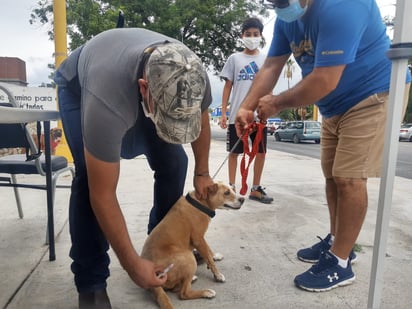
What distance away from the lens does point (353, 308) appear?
65.8 inches

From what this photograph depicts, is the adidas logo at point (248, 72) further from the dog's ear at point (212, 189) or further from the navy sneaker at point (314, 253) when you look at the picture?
the navy sneaker at point (314, 253)

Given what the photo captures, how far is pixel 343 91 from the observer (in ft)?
5.99

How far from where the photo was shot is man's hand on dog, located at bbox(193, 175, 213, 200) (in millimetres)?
2035

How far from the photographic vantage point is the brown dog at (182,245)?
67.8 inches

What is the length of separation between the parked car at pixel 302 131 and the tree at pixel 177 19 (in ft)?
18.9

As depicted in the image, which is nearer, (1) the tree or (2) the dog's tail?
(2) the dog's tail

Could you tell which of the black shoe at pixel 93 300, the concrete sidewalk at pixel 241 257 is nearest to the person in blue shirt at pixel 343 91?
the concrete sidewalk at pixel 241 257

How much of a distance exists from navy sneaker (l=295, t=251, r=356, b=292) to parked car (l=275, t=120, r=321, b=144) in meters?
18.3

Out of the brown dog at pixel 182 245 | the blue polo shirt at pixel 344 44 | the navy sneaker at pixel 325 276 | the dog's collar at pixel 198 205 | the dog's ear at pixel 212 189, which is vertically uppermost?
the blue polo shirt at pixel 344 44

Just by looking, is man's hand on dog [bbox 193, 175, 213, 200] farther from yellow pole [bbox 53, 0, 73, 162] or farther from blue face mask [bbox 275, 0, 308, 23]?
yellow pole [bbox 53, 0, 73, 162]

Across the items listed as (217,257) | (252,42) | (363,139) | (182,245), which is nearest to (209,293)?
(182,245)

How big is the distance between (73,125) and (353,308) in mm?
1590

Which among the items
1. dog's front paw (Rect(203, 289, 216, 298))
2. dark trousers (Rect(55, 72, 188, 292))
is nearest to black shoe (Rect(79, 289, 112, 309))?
dark trousers (Rect(55, 72, 188, 292))

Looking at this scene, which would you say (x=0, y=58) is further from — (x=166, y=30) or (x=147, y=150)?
(x=147, y=150)
